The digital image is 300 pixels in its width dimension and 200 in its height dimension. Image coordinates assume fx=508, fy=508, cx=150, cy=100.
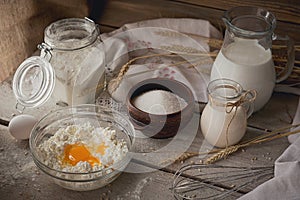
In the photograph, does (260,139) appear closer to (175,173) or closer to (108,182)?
(175,173)

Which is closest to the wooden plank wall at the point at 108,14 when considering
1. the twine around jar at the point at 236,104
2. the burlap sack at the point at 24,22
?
the burlap sack at the point at 24,22

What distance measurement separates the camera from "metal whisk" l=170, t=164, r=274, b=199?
978 mm

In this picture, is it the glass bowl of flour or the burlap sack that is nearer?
the glass bowl of flour

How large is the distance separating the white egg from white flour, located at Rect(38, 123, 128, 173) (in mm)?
59

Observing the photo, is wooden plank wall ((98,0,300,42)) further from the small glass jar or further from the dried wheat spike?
the dried wheat spike

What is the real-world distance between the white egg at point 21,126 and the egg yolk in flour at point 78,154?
0.11 meters

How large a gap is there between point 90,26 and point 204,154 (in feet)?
1.28

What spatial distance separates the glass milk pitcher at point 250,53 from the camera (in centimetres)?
108

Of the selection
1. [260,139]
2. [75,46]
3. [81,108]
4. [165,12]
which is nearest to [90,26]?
[75,46]

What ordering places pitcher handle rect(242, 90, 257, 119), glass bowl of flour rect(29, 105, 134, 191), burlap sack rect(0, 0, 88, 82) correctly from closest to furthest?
glass bowl of flour rect(29, 105, 134, 191) → pitcher handle rect(242, 90, 257, 119) → burlap sack rect(0, 0, 88, 82)

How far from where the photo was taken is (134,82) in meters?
1.23

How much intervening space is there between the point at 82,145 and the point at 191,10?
21.8 inches

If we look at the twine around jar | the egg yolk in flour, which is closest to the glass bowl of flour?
the egg yolk in flour

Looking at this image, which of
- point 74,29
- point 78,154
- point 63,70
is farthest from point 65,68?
point 78,154
